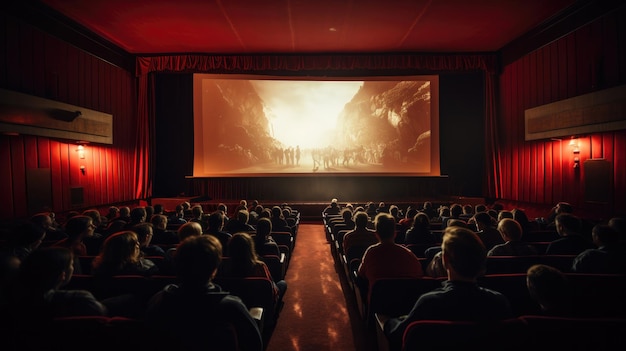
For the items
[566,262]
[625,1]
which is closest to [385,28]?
[625,1]

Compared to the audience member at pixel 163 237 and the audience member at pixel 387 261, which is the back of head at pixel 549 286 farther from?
the audience member at pixel 163 237

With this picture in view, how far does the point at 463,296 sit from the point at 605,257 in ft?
6.06

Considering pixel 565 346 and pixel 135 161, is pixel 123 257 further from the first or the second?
pixel 135 161

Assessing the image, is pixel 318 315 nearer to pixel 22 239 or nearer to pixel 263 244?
pixel 263 244

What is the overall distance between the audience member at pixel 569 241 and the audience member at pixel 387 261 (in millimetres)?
1555

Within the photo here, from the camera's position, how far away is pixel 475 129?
490 inches

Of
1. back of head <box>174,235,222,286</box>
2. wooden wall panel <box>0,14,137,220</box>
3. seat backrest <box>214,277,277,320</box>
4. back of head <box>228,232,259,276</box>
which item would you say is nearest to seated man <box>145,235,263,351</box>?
back of head <box>174,235,222,286</box>

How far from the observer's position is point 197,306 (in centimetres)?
155

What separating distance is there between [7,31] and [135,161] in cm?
525

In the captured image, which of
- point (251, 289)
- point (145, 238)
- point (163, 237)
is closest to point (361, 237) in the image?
point (251, 289)

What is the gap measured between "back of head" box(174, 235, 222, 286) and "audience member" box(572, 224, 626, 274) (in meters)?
2.78

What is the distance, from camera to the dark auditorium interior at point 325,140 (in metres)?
2.27

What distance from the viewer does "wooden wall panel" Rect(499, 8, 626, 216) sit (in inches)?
268

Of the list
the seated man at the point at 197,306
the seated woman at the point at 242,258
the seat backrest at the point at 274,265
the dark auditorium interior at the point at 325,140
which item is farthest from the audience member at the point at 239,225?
the seated man at the point at 197,306
